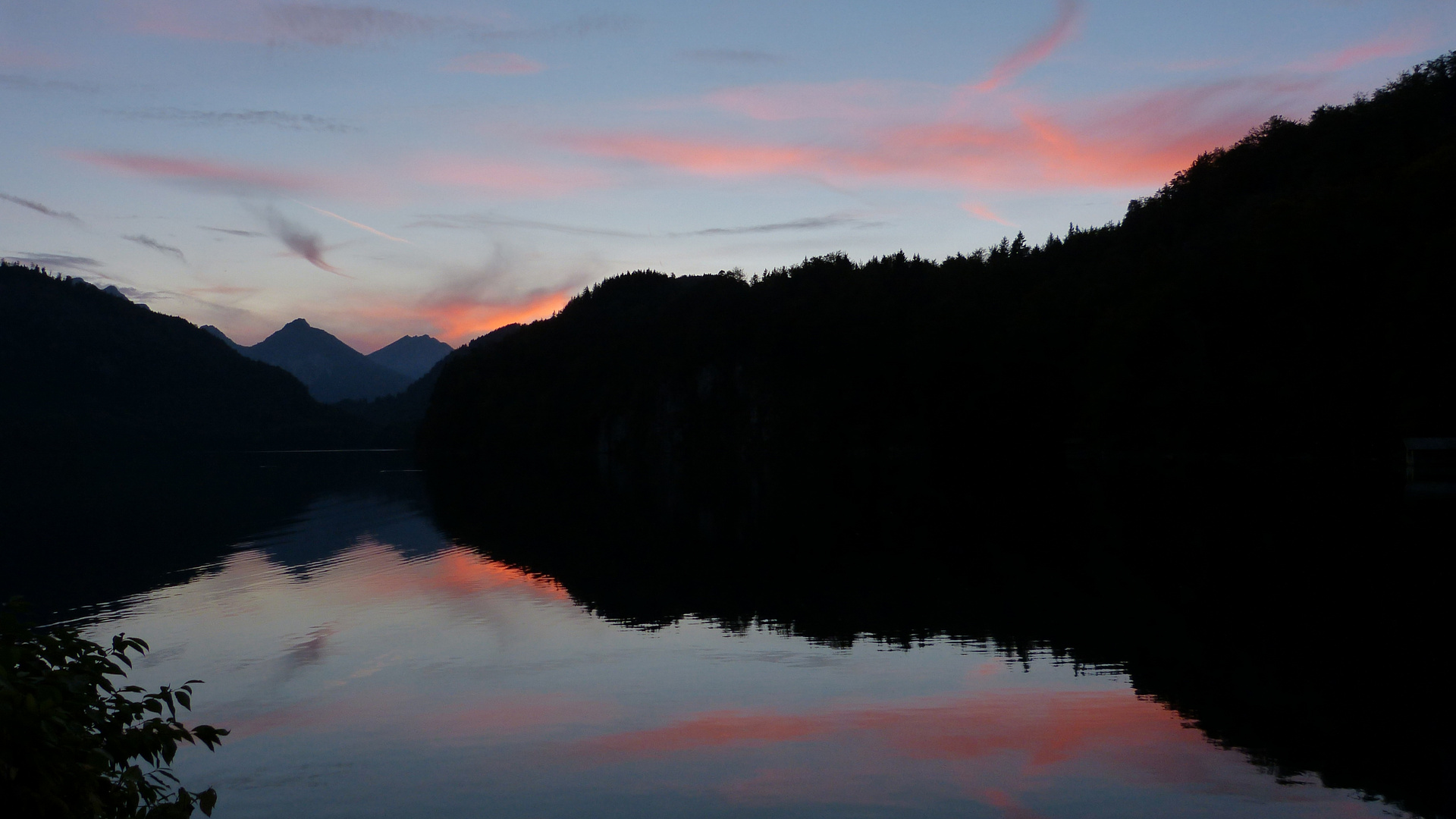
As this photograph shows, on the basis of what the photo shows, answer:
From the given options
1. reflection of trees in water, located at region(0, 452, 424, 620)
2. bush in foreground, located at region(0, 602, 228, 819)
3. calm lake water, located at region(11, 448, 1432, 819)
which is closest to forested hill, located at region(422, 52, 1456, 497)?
reflection of trees in water, located at region(0, 452, 424, 620)

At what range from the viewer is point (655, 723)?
14414mm

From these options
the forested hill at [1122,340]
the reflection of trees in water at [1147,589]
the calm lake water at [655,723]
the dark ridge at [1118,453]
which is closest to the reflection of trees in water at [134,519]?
the calm lake water at [655,723]

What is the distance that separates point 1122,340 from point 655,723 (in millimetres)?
94146

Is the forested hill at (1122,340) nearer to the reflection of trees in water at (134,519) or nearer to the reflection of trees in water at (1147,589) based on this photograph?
the reflection of trees in water at (134,519)

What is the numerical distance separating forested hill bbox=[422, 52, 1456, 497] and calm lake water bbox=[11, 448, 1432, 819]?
49258 millimetres

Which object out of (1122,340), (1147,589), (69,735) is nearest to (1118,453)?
(1122,340)

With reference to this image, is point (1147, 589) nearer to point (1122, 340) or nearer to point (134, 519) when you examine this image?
point (134, 519)

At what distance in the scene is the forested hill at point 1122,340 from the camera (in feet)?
255

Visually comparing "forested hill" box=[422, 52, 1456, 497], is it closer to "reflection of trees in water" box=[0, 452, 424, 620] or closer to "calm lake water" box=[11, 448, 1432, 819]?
"reflection of trees in water" box=[0, 452, 424, 620]

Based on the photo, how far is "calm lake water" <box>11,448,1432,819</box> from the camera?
11.3 meters

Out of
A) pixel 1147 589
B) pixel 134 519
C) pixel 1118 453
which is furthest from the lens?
pixel 1118 453

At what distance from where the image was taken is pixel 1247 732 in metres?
13.2

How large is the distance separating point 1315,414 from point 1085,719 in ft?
253

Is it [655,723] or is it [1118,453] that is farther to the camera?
[1118,453]
